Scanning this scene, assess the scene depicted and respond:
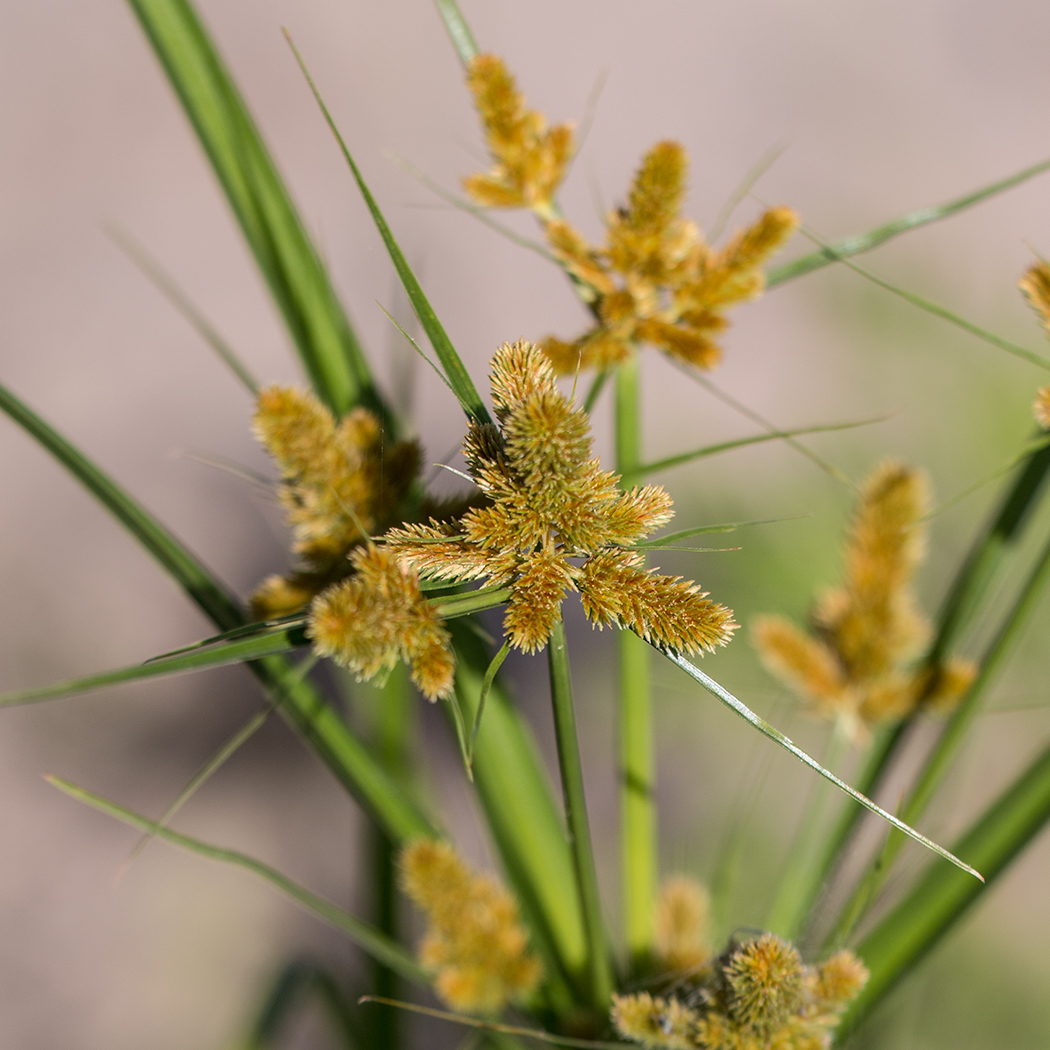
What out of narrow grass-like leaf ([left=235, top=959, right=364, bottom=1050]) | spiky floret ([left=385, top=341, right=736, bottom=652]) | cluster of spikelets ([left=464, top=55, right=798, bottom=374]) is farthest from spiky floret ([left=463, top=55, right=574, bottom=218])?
narrow grass-like leaf ([left=235, top=959, right=364, bottom=1050])

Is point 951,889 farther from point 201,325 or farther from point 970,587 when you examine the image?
point 201,325

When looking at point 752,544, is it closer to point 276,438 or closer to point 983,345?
point 983,345

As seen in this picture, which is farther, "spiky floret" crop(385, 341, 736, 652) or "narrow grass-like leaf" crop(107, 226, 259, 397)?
"narrow grass-like leaf" crop(107, 226, 259, 397)

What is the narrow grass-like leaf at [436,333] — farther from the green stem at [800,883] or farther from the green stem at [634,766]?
the green stem at [800,883]

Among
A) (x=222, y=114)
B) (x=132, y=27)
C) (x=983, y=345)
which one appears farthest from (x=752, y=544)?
(x=132, y=27)

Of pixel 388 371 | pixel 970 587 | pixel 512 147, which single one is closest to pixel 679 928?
pixel 970 587

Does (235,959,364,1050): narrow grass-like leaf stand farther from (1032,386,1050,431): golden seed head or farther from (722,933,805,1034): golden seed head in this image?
(1032,386,1050,431): golden seed head
